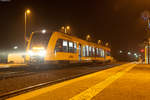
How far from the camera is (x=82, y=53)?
22.1 m

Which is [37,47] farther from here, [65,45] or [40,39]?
[65,45]

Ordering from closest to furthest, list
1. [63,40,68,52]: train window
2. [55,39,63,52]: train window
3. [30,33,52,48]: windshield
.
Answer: [30,33,52,48]: windshield
[55,39,63,52]: train window
[63,40,68,52]: train window

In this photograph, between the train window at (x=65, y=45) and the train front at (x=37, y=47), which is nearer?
the train front at (x=37, y=47)

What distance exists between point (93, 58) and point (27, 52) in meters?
12.4

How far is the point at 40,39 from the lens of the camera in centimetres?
1641

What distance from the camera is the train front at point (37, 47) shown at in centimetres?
1558

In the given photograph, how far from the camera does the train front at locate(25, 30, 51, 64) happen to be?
15.6 m

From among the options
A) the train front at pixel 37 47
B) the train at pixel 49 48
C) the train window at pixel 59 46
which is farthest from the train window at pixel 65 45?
the train front at pixel 37 47

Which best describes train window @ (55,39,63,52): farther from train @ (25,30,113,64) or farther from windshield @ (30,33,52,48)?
windshield @ (30,33,52,48)

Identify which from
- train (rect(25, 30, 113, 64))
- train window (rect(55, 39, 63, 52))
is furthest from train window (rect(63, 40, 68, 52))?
train window (rect(55, 39, 63, 52))

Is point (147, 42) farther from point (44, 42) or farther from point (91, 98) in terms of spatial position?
point (91, 98)

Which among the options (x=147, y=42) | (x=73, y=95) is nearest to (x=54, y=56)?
(x=73, y=95)

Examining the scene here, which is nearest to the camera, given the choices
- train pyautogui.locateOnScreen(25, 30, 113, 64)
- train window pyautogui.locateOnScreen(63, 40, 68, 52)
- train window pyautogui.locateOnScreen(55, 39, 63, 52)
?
train pyautogui.locateOnScreen(25, 30, 113, 64)

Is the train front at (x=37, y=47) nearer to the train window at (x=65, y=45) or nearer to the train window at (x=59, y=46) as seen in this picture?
the train window at (x=59, y=46)
